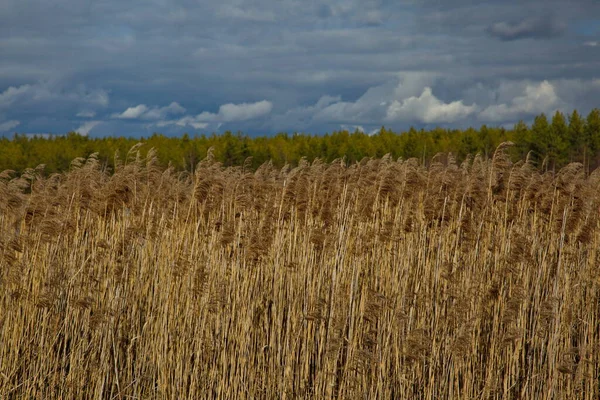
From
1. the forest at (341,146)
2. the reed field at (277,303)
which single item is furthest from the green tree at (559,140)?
the reed field at (277,303)

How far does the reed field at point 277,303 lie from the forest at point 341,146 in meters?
30.6

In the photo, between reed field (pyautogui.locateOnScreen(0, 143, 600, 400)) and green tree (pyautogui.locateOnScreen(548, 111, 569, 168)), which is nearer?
reed field (pyautogui.locateOnScreen(0, 143, 600, 400))

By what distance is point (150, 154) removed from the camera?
24.1 feet

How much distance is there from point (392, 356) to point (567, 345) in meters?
1.56

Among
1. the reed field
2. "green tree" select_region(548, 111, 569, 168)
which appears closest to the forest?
"green tree" select_region(548, 111, 569, 168)

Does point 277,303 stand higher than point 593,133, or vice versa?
point 593,133

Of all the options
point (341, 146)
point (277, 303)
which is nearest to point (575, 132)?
point (341, 146)

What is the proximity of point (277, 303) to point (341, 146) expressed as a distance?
154ft

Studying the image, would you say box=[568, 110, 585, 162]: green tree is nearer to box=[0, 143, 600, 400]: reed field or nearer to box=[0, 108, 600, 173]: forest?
box=[0, 108, 600, 173]: forest

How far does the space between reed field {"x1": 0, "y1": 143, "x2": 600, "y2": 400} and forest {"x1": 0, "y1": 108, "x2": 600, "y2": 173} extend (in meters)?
30.6

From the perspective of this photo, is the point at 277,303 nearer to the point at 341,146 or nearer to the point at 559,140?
the point at 559,140

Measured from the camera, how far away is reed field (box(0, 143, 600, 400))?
5.20 meters

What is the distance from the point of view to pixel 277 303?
571cm

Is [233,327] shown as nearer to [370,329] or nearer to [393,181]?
[370,329]
